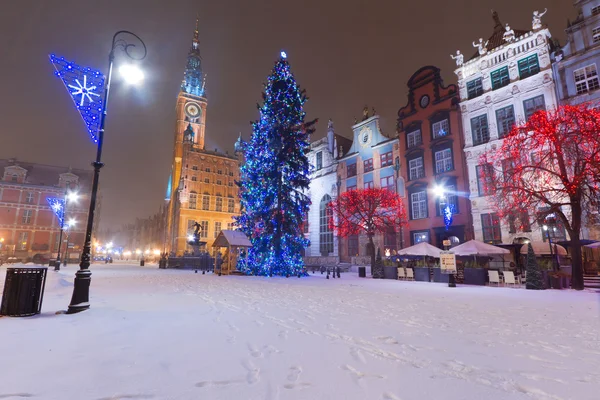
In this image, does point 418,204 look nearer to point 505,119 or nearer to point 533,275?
point 505,119

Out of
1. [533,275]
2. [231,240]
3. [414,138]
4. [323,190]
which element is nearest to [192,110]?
[323,190]

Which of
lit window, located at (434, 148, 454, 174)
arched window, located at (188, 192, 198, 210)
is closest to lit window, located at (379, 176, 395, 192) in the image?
lit window, located at (434, 148, 454, 174)

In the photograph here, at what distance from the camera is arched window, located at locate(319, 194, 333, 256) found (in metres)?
37.7

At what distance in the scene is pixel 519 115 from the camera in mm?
23703

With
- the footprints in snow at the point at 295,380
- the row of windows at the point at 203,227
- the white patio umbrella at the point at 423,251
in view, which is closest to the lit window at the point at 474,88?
the white patio umbrella at the point at 423,251

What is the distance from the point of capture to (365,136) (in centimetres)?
3566

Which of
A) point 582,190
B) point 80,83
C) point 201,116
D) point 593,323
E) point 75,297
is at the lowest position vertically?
point 593,323

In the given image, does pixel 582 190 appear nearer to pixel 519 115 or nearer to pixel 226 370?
pixel 519 115

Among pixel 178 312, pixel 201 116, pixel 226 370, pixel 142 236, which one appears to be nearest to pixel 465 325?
pixel 226 370

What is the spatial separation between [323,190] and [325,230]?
5355 millimetres

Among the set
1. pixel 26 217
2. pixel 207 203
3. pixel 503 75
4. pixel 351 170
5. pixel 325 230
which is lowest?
pixel 325 230

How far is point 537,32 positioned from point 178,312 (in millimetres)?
31510

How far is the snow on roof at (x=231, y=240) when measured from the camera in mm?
21328

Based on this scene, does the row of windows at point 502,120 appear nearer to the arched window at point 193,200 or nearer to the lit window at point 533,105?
the lit window at point 533,105
